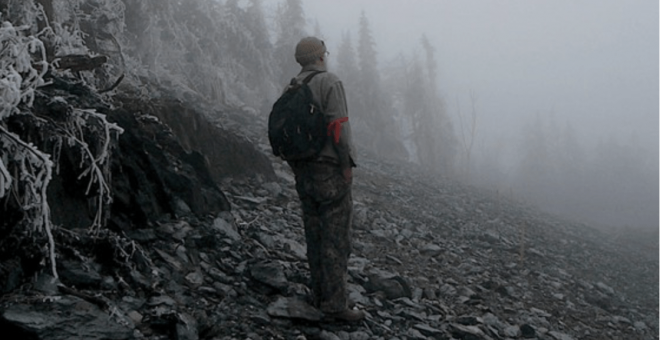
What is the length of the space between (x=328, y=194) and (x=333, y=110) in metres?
0.82

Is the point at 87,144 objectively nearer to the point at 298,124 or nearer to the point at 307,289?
the point at 298,124

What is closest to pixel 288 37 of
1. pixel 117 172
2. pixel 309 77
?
pixel 117 172

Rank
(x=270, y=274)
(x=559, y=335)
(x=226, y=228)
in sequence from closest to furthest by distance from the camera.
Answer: (x=270, y=274), (x=559, y=335), (x=226, y=228)

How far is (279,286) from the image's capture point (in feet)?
16.4

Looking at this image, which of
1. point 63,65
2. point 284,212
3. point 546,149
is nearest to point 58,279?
point 63,65

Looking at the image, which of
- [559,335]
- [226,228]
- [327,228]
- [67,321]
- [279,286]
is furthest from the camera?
[226,228]

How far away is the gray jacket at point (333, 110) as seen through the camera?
4.46m

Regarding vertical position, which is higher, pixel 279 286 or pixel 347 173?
pixel 347 173

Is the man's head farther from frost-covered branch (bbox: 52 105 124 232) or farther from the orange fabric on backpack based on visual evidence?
frost-covered branch (bbox: 52 105 124 232)

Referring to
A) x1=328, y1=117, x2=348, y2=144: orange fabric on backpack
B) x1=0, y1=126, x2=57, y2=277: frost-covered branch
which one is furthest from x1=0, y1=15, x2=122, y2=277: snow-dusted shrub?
x1=328, y1=117, x2=348, y2=144: orange fabric on backpack

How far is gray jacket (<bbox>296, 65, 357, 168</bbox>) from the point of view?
4.46m

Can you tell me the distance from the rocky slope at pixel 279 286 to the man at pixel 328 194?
27 cm

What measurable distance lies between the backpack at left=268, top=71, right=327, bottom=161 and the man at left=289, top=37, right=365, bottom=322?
71 mm

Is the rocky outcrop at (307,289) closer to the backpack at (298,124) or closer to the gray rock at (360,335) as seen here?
the gray rock at (360,335)
